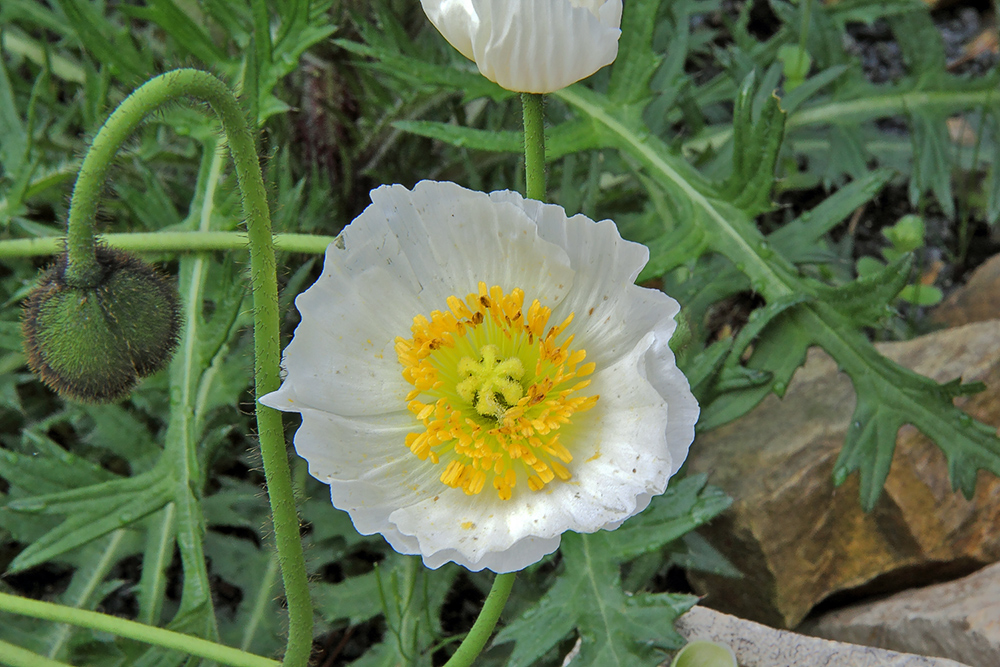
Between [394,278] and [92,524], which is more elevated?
[394,278]

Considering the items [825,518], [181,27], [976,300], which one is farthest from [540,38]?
[976,300]

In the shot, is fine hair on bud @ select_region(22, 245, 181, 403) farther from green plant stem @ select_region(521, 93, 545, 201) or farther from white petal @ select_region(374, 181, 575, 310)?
green plant stem @ select_region(521, 93, 545, 201)

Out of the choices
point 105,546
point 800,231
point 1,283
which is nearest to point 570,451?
point 800,231

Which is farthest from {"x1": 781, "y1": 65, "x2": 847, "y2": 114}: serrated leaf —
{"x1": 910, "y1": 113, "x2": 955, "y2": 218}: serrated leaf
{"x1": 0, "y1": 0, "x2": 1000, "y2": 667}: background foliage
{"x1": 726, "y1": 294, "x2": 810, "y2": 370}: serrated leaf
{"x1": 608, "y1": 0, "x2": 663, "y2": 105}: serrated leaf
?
{"x1": 726, "y1": 294, "x2": 810, "y2": 370}: serrated leaf

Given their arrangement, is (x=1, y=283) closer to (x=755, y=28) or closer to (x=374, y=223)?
(x=374, y=223)

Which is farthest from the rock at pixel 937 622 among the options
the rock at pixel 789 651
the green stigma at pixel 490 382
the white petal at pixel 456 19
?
the white petal at pixel 456 19

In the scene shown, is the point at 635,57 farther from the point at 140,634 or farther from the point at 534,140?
the point at 140,634

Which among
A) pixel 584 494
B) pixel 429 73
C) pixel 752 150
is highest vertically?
pixel 429 73
